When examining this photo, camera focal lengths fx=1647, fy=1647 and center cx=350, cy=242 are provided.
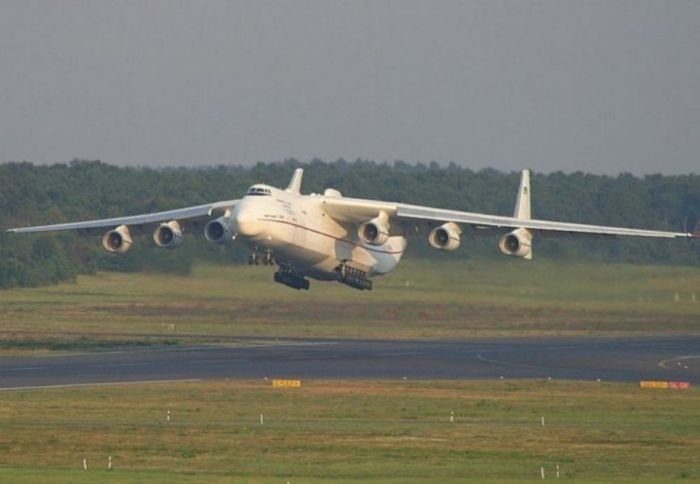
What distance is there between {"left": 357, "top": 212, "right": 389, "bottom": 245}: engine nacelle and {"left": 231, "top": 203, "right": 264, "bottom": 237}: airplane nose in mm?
4363

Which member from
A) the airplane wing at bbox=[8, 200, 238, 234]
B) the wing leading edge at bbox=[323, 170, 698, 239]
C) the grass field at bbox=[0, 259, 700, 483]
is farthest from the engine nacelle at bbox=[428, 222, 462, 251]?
the airplane wing at bbox=[8, 200, 238, 234]

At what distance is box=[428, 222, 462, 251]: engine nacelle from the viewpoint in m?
46.5

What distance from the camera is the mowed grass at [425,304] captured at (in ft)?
169

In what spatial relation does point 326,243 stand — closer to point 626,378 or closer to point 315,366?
point 315,366

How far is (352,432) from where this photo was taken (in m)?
26.4

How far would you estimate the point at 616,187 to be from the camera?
73.2m

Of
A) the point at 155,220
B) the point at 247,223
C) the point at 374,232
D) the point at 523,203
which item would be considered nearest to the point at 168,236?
the point at 155,220

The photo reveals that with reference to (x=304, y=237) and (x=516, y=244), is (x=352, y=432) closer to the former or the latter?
(x=304, y=237)

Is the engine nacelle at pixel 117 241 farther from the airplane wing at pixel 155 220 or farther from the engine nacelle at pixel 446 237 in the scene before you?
the engine nacelle at pixel 446 237

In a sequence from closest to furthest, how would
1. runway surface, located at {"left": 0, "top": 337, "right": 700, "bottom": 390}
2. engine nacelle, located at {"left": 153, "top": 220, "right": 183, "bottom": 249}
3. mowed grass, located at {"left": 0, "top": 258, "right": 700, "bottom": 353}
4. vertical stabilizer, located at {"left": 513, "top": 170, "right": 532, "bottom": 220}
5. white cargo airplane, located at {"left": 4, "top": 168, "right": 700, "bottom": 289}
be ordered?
runway surface, located at {"left": 0, "top": 337, "right": 700, "bottom": 390} < white cargo airplane, located at {"left": 4, "top": 168, "right": 700, "bottom": 289} < engine nacelle, located at {"left": 153, "top": 220, "right": 183, "bottom": 249} < mowed grass, located at {"left": 0, "top": 258, "right": 700, "bottom": 353} < vertical stabilizer, located at {"left": 513, "top": 170, "right": 532, "bottom": 220}

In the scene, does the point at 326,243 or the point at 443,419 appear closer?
the point at 443,419

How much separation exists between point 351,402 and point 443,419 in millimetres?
3005

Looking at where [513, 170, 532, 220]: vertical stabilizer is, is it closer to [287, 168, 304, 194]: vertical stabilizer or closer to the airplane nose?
[287, 168, 304, 194]: vertical stabilizer

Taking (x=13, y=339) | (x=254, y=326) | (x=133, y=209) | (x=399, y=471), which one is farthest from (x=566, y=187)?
(x=399, y=471)
